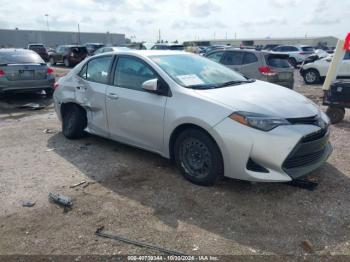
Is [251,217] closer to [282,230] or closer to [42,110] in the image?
[282,230]

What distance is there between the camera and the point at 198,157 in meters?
4.13

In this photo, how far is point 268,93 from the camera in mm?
4305

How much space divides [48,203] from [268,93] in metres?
2.92

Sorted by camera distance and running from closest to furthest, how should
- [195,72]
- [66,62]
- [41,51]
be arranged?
1. [195,72]
2. [66,62]
3. [41,51]

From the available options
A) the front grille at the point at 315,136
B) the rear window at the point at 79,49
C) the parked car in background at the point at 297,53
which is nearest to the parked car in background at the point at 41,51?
the rear window at the point at 79,49

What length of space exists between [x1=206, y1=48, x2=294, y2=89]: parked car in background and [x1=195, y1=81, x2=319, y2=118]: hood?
5398 mm

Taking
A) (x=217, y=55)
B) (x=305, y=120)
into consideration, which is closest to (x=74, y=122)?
(x=305, y=120)

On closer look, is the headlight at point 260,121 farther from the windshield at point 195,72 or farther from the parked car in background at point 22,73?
A: the parked car in background at point 22,73

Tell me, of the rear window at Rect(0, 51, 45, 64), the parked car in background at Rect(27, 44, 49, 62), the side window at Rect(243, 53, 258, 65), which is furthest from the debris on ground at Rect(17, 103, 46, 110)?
the parked car in background at Rect(27, 44, 49, 62)

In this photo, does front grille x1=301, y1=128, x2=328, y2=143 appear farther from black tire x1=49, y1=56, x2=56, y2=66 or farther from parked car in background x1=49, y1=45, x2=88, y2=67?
black tire x1=49, y1=56, x2=56, y2=66

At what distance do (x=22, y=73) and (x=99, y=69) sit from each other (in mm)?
5411

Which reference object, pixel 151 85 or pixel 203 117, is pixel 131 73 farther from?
pixel 203 117

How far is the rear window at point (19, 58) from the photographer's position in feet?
32.4

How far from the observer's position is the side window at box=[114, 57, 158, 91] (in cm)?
A: 471
